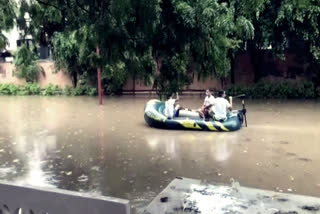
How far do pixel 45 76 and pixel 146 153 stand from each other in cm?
1697

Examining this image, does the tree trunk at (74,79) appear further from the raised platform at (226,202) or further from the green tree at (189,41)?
the raised platform at (226,202)

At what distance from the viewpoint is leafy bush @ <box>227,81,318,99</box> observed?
60.4 ft

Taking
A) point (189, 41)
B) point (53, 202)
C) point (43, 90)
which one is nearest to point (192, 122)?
point (189, 41)

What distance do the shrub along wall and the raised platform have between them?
1876 centimetres

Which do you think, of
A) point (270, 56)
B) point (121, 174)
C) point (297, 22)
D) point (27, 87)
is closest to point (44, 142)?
point (121, 174)

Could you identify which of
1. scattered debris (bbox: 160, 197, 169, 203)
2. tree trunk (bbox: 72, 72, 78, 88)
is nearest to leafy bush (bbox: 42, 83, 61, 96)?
tree trunk (bbox: 72, 72, 78, 88)

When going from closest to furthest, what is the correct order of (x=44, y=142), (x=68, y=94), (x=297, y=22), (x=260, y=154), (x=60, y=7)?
(x=60, y=7) < (x=260, y=154) < (x=44, y=142) < (x=297, y=22) < (x=68, y=94)

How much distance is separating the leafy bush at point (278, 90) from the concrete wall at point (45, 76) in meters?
10.2

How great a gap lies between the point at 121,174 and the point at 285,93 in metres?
13.3

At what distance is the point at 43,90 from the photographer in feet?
77.8

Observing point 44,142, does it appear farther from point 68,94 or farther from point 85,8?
point 68,94

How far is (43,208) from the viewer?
205 cm

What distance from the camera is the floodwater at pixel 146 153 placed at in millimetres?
6859

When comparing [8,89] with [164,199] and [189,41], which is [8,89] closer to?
[189,41]
